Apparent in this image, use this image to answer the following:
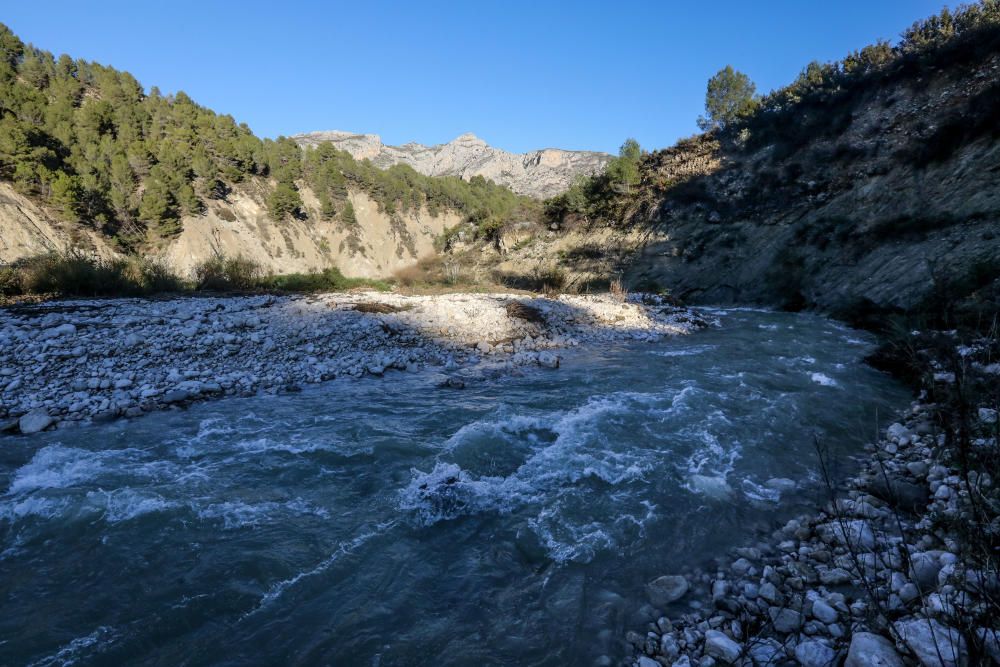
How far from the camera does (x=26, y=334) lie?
27.9 ft

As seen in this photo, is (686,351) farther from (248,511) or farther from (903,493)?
(248,511)

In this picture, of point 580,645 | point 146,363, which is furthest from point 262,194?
point 580,645

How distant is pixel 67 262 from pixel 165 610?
14.5 m

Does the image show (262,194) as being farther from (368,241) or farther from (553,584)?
(553,584)

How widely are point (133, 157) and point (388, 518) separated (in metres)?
34.6

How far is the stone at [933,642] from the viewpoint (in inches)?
69.8

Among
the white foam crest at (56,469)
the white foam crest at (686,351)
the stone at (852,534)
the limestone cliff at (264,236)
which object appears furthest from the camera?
the limestone cliff at (264,236)

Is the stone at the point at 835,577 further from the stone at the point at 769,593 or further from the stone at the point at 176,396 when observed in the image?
the stone at the point at 176,396

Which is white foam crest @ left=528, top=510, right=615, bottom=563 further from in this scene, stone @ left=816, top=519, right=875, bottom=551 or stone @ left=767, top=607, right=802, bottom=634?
stone @ left=816, top=519, right=875, bottom=551

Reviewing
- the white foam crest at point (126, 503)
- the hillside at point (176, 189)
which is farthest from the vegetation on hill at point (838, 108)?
the white foam crest at point (126, 503)

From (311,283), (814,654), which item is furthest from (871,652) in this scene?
(311,283)

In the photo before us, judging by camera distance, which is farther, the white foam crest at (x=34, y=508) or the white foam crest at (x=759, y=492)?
the white foam crest at (x=759, y=492)

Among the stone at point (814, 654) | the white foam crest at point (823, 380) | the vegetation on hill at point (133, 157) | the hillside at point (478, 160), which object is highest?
the hillside at point (478, 160)

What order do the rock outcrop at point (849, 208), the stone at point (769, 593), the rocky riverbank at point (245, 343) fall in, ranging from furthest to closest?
the rock outcrop at point (849, 208) < the rocky riverbank at point (245, 343) < the stone at point (769, 593)
